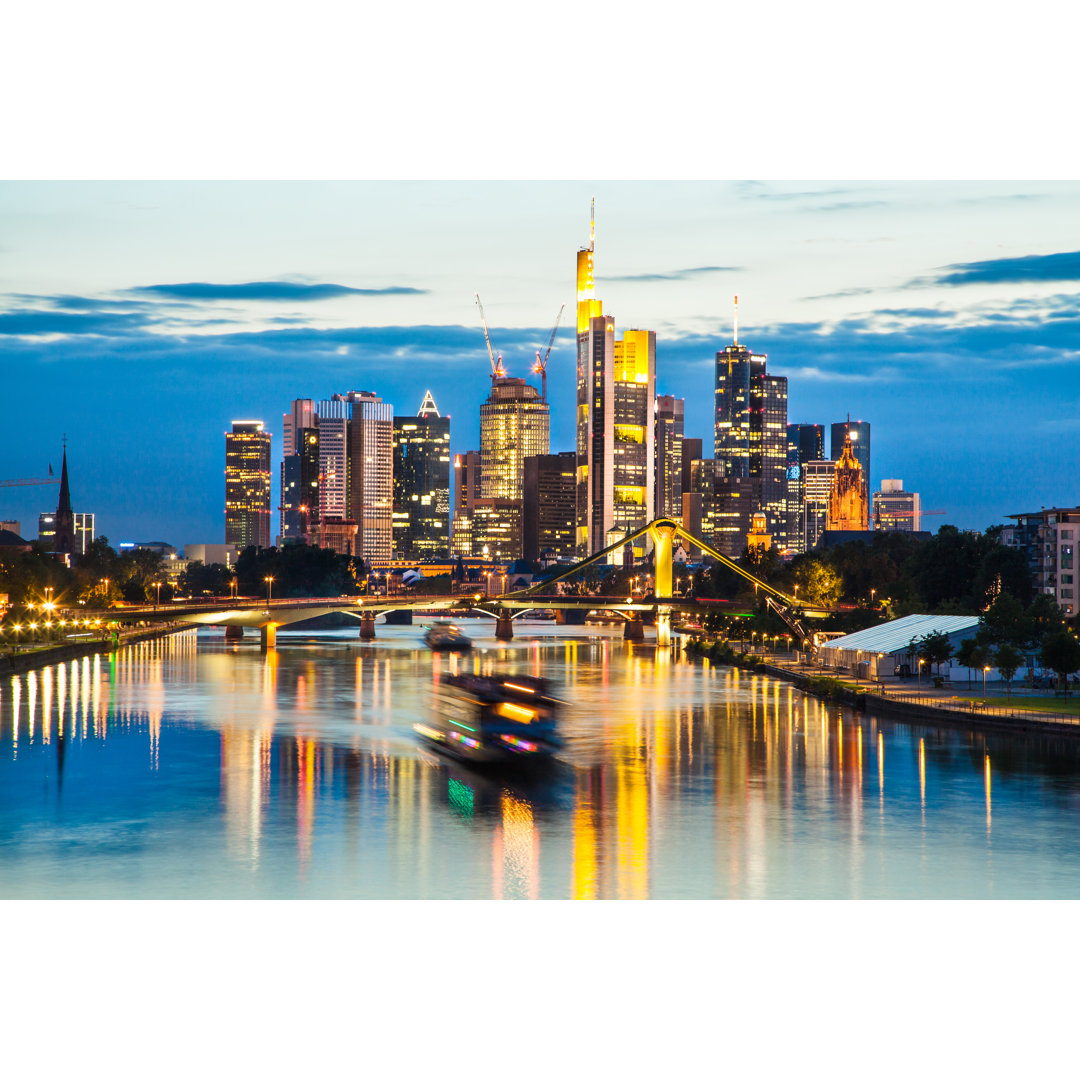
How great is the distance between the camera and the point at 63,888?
22031mm

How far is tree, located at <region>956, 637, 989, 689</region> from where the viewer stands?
163ft

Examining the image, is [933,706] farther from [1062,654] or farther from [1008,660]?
[1008,660]

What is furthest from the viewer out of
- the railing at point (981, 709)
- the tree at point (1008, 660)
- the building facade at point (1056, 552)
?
Result: the building facade at point (1056, 552)

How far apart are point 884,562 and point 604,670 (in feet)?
99.2

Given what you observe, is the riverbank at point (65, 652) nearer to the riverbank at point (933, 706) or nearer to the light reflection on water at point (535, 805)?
the light reflection on water at point (535, 805)

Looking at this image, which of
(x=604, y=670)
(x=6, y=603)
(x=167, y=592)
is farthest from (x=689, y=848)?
(x=167, y=592)

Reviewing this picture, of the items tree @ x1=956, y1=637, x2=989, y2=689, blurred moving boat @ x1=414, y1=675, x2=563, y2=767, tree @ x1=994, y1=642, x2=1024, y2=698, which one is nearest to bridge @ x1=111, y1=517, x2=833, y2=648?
tree @ x1=956, y1=637, x2=989, y2=689

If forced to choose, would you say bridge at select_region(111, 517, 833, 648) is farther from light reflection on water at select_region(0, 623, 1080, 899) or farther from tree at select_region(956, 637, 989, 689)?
light reflection on water at select_region(0, 623, 1080, 899)

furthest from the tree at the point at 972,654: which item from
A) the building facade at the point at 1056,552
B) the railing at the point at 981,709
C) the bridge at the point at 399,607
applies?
the building facade at the point at 1056,552

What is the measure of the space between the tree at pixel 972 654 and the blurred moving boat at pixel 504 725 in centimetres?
1936

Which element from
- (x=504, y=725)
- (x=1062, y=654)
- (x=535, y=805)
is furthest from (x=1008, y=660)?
(x=535, y=805)

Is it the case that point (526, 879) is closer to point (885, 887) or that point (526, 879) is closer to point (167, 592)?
point (885, 887)

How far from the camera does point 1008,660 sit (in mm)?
48438

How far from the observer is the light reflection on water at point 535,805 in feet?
72.8
